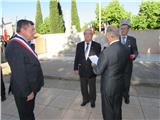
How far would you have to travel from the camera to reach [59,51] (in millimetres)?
19297

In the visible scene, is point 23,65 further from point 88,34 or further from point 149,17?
point 149,17

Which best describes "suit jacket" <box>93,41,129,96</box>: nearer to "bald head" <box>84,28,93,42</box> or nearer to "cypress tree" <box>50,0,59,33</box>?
"bald head" <box>84,28,93,42</box>

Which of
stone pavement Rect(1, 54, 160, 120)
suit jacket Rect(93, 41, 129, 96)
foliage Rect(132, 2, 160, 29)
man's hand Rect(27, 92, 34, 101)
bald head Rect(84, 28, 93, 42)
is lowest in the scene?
stone pavement Rect(1, 54, 160, 120)

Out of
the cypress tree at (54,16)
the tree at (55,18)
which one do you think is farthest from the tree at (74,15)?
the cypress tree at (54,16)

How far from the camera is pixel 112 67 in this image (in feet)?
11.6

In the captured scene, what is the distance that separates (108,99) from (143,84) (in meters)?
3.92

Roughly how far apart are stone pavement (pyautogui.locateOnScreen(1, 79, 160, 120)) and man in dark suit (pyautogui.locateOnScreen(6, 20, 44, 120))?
158 centimetres

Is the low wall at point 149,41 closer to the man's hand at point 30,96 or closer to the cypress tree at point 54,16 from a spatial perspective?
the cypress tree at point 54,16

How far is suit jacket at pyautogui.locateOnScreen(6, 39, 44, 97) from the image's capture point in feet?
10.3

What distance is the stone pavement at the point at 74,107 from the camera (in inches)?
189

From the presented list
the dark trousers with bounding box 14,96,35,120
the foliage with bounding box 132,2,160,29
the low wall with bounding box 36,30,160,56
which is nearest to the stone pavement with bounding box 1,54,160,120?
the dark trousers with bounding box 14,96,35,120

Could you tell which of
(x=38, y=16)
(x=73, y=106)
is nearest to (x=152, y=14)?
(x=38, y=16)

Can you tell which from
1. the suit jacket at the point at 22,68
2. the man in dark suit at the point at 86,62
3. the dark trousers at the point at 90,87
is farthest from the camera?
the dark trousers at the point at 90,87

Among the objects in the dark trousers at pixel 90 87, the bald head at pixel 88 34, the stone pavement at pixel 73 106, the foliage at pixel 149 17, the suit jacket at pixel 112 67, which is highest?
the foliage at pixel 149 17
